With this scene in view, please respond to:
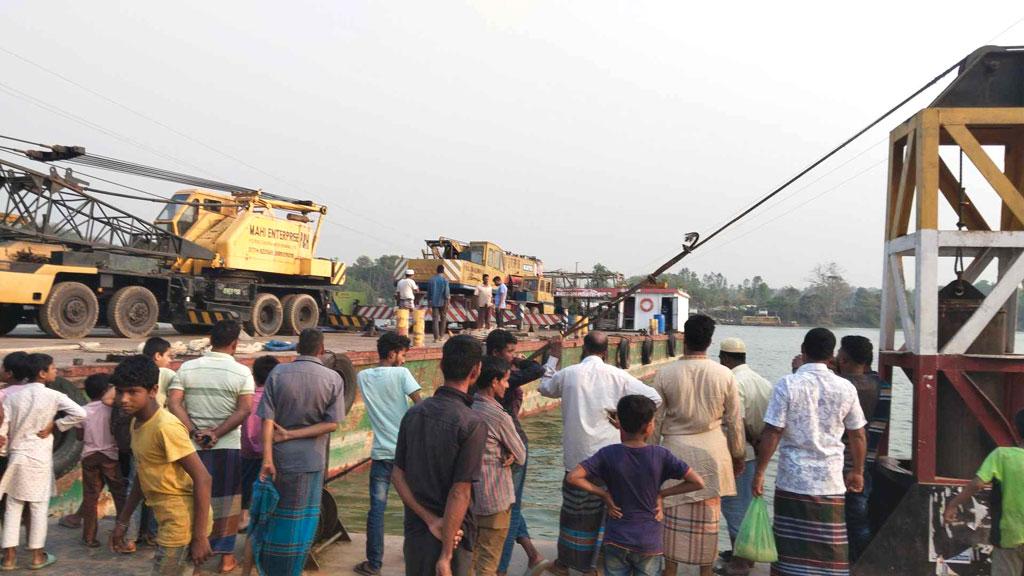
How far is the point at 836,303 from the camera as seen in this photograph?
11994cm

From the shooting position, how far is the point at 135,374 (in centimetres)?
319

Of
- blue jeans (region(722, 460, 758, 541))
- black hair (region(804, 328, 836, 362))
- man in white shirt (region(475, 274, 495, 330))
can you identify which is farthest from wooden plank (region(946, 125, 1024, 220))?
man in white shirt (region(475, 274, 495, 330))

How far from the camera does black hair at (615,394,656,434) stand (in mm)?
3355

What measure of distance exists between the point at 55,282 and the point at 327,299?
690 cm

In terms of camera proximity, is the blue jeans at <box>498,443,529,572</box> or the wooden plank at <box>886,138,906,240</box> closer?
the blue jeans at <box>498,443,529,572</box>

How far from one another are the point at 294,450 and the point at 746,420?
9.66 ft

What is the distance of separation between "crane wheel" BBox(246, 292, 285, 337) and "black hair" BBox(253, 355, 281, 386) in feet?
32.8

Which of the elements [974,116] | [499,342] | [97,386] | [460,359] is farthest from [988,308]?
[97,386]

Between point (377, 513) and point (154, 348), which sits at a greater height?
point (154, 348)

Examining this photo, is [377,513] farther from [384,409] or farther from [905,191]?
[905,191]

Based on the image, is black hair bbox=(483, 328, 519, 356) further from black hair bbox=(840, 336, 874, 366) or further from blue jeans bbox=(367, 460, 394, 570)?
black hair bbox=(840, 336, 874, 366)

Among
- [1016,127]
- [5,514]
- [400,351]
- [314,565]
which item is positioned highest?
[1016,127]

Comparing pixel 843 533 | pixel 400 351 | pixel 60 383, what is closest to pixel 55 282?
pixel 60 383

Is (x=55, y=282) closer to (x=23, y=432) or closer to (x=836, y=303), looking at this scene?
(x=23, y=432)
